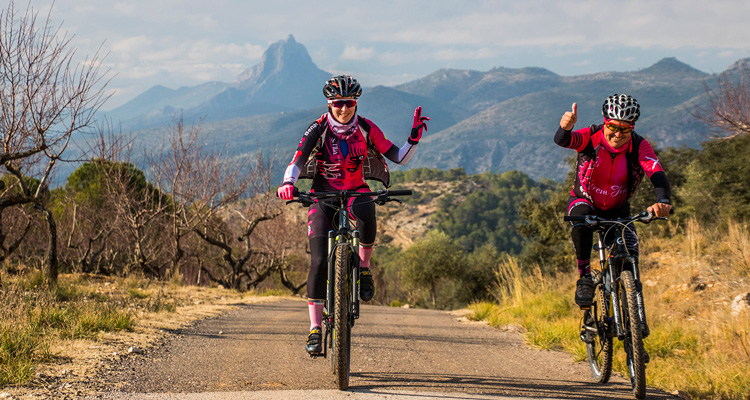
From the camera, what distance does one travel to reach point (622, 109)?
15.3 ft

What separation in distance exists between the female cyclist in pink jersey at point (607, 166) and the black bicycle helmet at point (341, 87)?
1778 mm

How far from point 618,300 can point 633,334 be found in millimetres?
343

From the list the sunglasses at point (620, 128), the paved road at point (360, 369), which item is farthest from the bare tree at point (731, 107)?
the sunglasses at point (620, 128)

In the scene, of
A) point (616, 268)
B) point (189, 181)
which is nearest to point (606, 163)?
point (616, 268)

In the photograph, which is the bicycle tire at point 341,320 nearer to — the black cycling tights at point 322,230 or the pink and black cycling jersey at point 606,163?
the black cycling tights at point 322,230

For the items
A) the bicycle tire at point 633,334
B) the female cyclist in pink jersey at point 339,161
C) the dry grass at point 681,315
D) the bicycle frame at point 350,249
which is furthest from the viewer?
the dry grass at point 681,315

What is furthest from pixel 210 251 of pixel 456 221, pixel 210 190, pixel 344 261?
pixel 456 221

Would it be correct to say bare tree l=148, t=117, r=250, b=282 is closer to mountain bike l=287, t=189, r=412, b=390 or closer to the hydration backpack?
the hydration backpack

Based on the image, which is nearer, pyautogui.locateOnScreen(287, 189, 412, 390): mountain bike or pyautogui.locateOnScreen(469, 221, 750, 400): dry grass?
pyautogui.locateOnScreen(287, 189, 412, 390): mountain bike

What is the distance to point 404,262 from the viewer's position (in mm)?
55406

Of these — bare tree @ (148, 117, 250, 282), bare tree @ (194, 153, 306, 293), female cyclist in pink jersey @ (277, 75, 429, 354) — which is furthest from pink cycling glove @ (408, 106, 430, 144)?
bare tree @ (194, 153, 306, 293)

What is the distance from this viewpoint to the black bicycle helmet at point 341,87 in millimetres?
4941

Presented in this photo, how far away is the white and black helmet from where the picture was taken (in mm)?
4656

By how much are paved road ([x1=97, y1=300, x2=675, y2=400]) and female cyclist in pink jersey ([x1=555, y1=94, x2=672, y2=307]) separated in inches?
38.7
